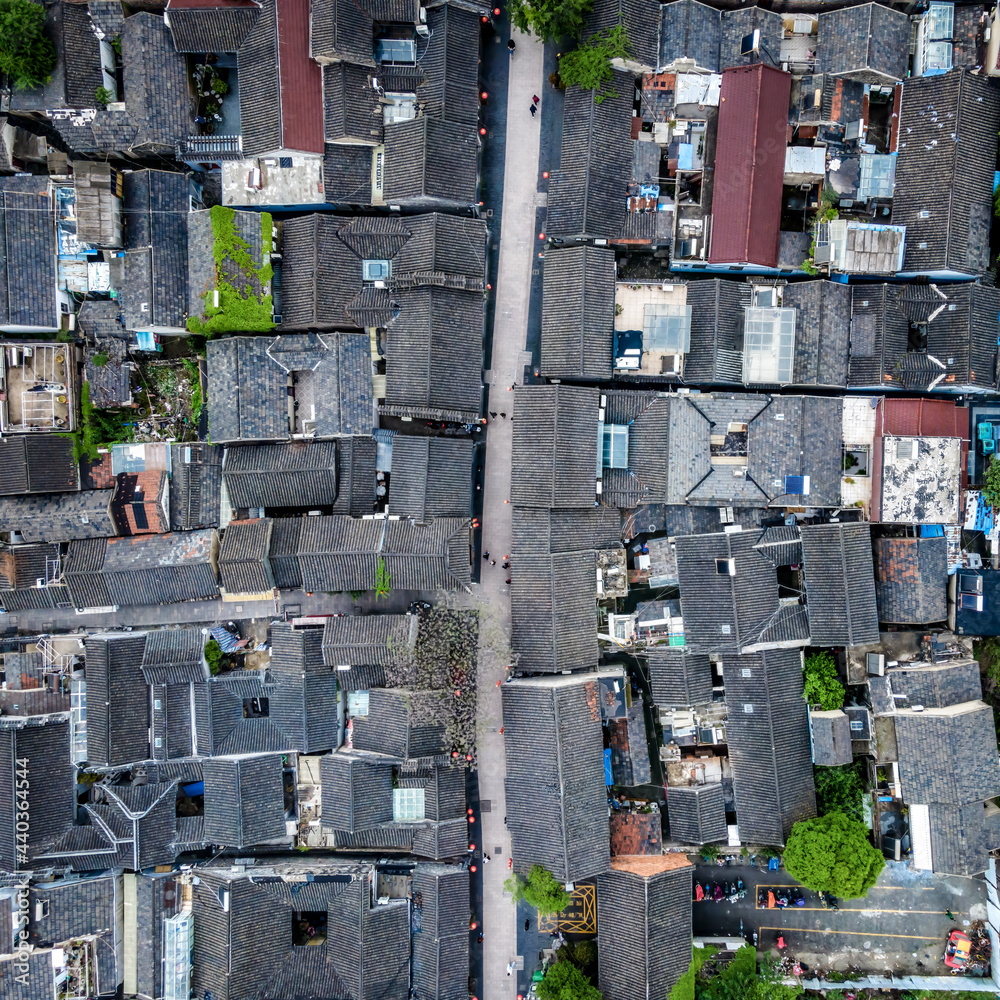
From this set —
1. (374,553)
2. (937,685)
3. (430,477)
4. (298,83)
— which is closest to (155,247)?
(298,83)

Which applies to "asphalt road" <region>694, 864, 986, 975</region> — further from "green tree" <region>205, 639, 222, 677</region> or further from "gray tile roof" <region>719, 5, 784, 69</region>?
"gray tile roof" <region>719, 5, 784, 69</region>

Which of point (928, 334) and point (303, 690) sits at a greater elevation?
point (928, 334)

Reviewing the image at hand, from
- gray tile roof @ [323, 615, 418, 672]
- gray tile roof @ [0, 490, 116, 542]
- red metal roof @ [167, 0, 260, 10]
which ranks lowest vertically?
gray tile roof @ [323, 615, 418, 672]

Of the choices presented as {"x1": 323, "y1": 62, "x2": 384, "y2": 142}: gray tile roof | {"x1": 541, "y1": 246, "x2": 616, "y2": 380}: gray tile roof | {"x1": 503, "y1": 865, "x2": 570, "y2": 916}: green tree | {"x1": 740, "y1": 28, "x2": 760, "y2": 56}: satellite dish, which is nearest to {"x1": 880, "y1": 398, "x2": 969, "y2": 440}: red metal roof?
{"x1": 541, "y1": 246, "x2": 616, "y2": 380}: gray tile roof

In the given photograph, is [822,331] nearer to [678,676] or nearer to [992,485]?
[992,485]

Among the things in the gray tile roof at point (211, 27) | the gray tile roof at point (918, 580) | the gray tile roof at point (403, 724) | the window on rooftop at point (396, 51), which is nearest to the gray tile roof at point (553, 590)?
the gray tile roof at point (403, 724)

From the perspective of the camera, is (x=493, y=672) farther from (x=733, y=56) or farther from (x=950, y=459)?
(x=733, y=56)
